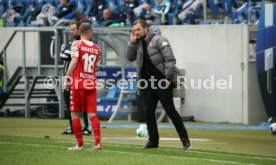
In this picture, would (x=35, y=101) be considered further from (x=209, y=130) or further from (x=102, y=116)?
(x=209, y=130)

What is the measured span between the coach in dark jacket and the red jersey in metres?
0.87

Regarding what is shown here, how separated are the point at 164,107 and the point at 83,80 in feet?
4.85

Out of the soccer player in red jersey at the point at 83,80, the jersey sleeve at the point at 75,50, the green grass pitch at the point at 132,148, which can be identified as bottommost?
the green grass pitch at the point at 132,148

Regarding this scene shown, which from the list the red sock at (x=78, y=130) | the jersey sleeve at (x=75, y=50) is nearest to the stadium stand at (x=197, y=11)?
the jersey sleeve at (x=75, y=50)

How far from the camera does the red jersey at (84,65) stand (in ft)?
42.9

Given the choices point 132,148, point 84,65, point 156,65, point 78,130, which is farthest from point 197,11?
point 78,130

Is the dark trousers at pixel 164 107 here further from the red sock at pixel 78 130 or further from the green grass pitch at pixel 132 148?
the red sock at pixel 78 130

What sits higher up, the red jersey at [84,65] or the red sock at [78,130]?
→ the red jersey at [84,65]

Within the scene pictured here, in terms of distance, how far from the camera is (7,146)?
45.4 ft

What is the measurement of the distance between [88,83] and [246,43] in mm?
Answer: 8619

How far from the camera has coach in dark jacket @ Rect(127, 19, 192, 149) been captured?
13.6 meters

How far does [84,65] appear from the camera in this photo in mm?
13141

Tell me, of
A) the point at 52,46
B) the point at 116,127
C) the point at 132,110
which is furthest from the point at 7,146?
the point at 52,46

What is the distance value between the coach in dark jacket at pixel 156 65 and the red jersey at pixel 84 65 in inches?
34.4
